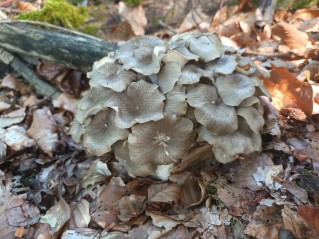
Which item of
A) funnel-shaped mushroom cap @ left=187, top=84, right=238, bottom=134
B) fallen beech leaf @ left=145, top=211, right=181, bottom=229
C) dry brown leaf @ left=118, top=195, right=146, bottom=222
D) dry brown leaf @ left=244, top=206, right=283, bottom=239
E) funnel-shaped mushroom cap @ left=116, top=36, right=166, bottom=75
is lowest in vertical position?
dry brown leaf @ left=118, top=195, right=146, bottom=222

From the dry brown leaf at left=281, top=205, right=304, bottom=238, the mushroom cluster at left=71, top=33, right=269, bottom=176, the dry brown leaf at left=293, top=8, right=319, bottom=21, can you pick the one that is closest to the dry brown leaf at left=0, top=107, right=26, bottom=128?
the mushroom cluster at left=71, top=33, right=269, bottom=176

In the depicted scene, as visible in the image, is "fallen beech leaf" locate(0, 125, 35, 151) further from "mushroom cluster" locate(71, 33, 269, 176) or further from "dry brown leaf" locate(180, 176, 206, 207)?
"dry brown leaf" locate(180, 176, 206, 207)

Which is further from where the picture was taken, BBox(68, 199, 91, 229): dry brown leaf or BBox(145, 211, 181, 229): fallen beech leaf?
BBox(68, 199, 91, 229): dry brown leaf

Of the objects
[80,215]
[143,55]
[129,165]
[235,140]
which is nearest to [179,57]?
[143,55]

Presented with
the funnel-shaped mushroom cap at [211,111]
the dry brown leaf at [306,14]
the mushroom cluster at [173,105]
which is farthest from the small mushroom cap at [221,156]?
the dry brown leaf at [306,14]

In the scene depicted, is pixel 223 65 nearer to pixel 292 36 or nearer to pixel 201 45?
pixel 201 45

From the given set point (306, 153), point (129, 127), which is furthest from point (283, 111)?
point (129, 127)
